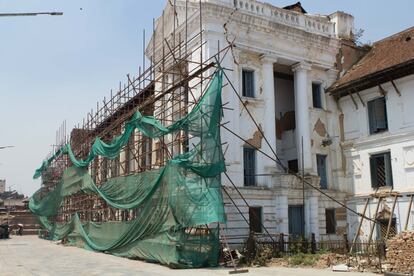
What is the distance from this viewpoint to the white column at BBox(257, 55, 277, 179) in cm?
2231

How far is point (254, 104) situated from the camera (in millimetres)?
22531

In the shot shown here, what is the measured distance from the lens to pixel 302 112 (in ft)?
78.4

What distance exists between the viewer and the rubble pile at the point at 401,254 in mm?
14352

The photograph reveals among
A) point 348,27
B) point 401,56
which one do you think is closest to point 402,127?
point 401,56

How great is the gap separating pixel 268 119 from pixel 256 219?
4.60m

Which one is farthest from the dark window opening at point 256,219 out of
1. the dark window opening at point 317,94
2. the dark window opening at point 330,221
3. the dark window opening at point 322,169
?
the dark window opening at point 317,94

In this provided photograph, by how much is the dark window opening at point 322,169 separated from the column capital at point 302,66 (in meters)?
4.29

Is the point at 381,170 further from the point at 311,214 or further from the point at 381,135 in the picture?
the point at 311,214

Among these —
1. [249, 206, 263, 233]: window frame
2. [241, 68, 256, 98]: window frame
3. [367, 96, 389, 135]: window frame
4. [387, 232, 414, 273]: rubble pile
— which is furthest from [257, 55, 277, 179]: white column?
[387, 232, 414, 273]: rubble pile

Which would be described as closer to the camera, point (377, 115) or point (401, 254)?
point (401, 254)

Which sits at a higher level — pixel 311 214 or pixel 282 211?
pixel 282 211

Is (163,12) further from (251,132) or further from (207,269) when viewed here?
(207,269)

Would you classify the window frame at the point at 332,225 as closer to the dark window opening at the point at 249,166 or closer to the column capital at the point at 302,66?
the dark window opening at the point at 249,166

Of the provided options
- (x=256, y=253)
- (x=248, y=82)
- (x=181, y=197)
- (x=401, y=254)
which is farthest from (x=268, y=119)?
(x=401, y=254)
